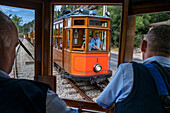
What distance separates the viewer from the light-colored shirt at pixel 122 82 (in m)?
1.01

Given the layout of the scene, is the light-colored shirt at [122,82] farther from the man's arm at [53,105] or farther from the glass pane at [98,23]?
the glass pane at [98,23]

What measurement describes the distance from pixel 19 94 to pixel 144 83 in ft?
2.38

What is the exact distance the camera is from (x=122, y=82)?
3.49 feet

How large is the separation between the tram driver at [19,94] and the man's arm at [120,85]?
415 millimetres

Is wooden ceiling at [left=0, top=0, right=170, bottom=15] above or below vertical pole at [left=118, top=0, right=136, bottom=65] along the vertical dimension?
above

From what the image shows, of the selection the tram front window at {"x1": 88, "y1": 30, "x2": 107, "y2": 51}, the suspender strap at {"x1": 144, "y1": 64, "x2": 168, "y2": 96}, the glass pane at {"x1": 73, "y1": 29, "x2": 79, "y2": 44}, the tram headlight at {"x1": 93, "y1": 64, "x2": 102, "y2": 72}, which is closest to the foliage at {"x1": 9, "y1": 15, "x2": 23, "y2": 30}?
the suspender strap at {"x1": 144, "y1": 64, "x2": 168, "y2": 96}

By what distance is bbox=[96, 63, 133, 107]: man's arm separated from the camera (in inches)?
39.7

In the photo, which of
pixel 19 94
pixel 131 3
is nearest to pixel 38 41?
pixel 131 3

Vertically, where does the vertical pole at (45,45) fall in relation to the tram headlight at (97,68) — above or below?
above

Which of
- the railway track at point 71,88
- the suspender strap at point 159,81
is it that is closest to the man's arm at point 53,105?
the suspender strap at point 159,81

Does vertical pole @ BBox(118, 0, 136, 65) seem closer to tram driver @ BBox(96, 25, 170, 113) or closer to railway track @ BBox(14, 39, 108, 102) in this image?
tram driver @ BBox(96, 25, 170, 113)

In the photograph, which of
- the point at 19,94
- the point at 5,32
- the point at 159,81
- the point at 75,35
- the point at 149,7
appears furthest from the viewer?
the point at 75,35

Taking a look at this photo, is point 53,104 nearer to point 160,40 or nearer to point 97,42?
→ point 160,40

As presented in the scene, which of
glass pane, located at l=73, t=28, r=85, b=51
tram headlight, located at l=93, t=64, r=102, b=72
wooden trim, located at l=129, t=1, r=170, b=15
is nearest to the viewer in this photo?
wooden trim, located at l=129, t=1, r=170, b=15
